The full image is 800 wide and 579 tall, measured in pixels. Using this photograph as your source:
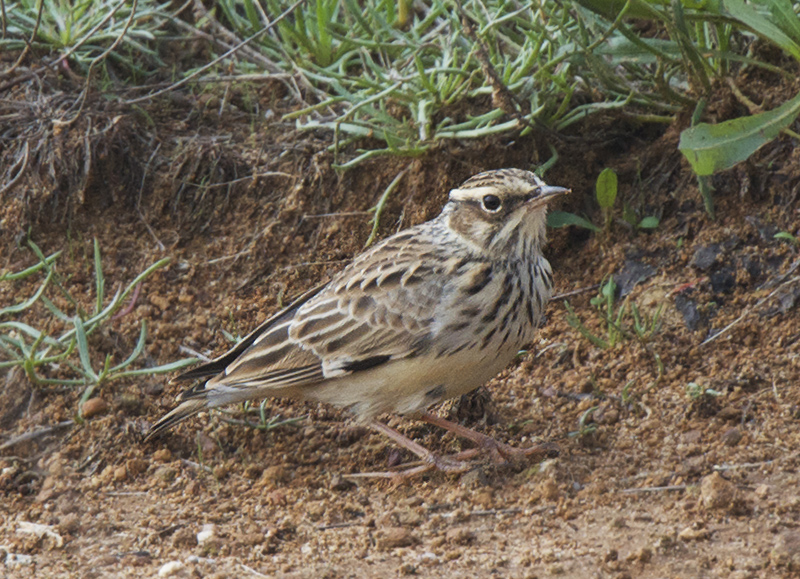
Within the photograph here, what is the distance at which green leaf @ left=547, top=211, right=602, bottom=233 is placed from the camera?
6.35m

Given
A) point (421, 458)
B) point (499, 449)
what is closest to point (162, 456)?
point (421, 458)

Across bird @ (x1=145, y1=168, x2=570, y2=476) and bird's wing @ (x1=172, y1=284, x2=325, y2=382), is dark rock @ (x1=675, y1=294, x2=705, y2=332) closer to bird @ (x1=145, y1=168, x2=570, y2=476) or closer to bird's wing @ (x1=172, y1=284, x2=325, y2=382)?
bird @ (x1=145, y1=168, x2=570, y2=476)

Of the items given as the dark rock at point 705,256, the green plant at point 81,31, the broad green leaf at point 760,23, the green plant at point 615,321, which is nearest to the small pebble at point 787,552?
the green plant at point 615,321

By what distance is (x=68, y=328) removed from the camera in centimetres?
634

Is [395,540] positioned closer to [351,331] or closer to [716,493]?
[351,331]

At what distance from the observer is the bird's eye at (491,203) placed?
5.28 metres

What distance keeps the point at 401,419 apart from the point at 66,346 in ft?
6.00

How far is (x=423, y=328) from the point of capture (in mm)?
5102

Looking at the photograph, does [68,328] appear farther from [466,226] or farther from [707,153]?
[707,153]

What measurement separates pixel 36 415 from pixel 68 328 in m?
0.65

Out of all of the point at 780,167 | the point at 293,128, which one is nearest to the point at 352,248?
the point at 293,128

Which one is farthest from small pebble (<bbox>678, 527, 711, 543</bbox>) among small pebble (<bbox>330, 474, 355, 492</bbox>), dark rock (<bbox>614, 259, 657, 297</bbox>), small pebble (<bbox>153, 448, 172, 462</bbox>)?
small pebble (<bbox>153, 448, 172, 462</bbox>)

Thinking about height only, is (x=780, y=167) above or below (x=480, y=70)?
below

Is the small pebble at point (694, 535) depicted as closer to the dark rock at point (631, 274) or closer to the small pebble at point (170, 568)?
the small pebble at point (170, 568)
